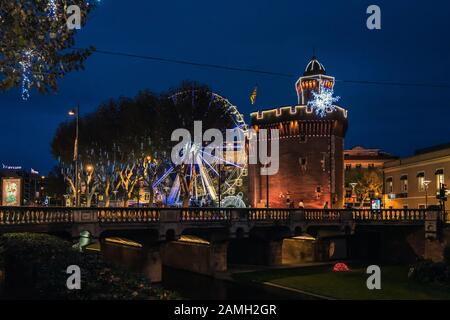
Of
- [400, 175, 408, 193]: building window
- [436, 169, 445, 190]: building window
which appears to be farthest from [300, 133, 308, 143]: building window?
[436, 169, 445, 190]: building window

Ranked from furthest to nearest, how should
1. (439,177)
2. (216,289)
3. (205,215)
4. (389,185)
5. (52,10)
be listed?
(389,185), (439,177), (205,215), (216,289), (52,10)

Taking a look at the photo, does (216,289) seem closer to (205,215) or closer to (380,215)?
(205,215)

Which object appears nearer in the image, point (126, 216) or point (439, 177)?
point (126, 216)

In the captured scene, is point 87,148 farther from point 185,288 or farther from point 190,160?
point 185,288

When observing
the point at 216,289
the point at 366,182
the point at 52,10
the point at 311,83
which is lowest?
the point at 216,289

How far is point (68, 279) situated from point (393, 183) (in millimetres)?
62243

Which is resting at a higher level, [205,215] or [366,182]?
[366,182]

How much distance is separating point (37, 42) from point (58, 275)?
6728mm

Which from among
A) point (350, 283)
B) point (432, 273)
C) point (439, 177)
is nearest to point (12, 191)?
point (350, 283)

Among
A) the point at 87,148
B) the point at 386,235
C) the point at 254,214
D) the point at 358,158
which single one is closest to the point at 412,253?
the point at 386,235

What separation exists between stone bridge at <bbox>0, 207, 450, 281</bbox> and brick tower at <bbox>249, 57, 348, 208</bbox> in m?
19.4

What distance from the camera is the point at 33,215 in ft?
94.2

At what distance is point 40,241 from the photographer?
21.7m

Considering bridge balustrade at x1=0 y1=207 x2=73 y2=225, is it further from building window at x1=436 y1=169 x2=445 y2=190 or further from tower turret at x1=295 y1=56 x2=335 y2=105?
tower turret at x1=295 y1=56 x2=335 y2=105
